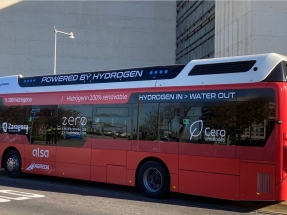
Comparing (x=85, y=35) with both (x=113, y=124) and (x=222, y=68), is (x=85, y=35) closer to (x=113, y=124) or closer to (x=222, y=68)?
(x=113, y=124)

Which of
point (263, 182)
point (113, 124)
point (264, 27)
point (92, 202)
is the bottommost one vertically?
point (92, 202)

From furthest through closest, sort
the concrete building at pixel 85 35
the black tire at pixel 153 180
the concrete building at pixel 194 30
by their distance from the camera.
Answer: the concrete building at pixel 85 35, the concrete building at pixel 194 30, the black tire at pixel 153 180

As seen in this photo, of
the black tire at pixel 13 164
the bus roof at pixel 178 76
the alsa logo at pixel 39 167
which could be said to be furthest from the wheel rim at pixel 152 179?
the black tire at pixel 13 164

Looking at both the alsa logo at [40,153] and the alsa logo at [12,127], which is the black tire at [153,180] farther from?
the alsa logo at [12,127]

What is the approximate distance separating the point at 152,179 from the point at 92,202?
165 cm

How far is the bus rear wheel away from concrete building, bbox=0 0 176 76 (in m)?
30.4

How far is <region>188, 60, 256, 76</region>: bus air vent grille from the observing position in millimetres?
8539

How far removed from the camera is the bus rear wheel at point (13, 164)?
506 inches

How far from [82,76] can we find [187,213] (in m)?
5.38

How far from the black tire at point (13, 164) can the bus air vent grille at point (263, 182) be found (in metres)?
7.87

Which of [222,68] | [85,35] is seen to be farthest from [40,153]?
[85,35]

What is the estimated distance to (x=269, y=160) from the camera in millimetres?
7938

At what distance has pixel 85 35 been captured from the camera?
43.3m

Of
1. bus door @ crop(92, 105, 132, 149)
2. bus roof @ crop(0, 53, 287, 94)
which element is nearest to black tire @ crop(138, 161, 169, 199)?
bus door @ crop(92, 105, 132, 149)
